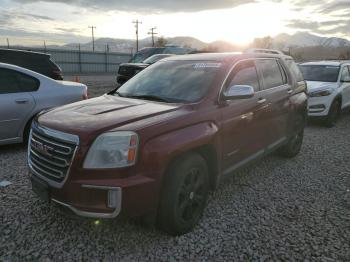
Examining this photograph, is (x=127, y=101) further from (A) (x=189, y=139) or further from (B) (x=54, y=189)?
(B) (x=54, y=189)

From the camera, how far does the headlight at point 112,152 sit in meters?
2.91

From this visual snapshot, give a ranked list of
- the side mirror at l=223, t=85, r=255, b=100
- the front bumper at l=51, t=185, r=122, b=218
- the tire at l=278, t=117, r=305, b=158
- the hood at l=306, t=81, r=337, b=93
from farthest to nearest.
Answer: the hood at l=306, t=81, r=337, b=93 < the tire at l=278, t=117, r=305, b=158 < the side mirror at l=223, t=85, r=255, b=100 < the front bumper at l=51, t=185, r=122, b=218

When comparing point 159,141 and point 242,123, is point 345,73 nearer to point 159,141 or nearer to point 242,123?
point 242,123

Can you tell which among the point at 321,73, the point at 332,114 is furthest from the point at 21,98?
the point at 321,73

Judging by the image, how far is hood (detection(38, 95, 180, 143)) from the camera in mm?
3034

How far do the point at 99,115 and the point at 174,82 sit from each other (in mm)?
1195

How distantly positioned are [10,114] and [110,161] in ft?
11.7

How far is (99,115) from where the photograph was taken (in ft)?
10.9

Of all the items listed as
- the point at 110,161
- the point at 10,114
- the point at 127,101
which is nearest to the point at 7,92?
the point at 10,114

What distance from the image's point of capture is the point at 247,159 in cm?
444

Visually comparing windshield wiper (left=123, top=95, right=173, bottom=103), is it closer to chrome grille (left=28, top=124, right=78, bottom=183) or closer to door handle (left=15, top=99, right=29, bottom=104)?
chrome grille (left=28, top=124, right=78, bottom=183)

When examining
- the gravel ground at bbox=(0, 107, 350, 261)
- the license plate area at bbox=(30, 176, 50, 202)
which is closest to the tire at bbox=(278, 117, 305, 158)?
the gravel ground at bbox=(0, 107, 350, 261)

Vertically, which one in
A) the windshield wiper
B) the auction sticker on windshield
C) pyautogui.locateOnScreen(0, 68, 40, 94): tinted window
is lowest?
pyautogui.locateOnScreen(0, 68, 40, 94): tinted window

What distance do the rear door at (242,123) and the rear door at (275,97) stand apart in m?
0.20
